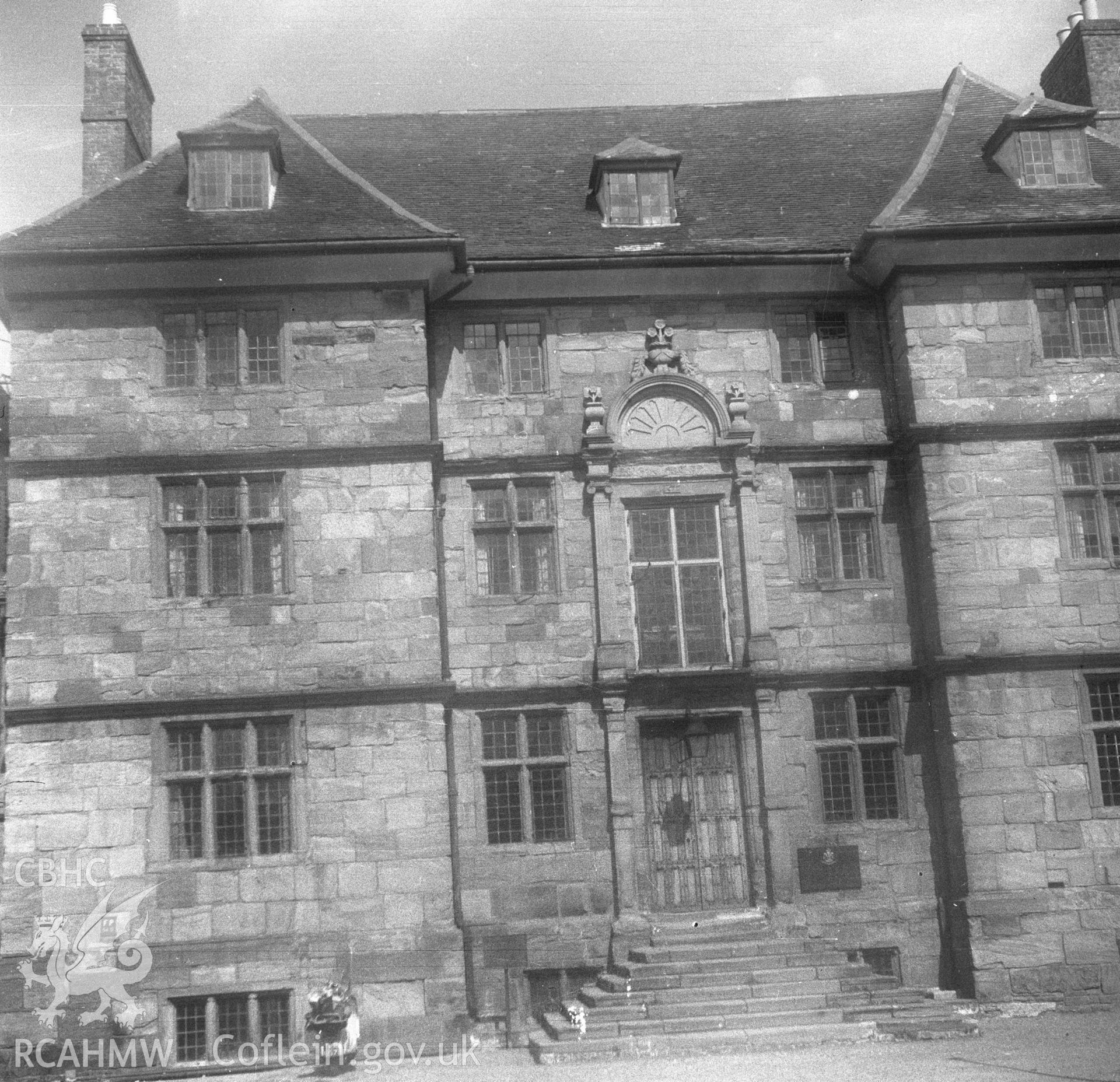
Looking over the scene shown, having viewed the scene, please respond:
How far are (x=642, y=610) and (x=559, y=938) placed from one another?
13.7ft

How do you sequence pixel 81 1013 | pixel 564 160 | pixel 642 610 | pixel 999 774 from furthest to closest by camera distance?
pixel 564 160 → pixel 642 610 → pixel 999 774 → pixel 81 1013

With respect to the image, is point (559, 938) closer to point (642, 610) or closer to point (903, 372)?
point (642, 610)

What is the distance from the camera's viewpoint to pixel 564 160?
69.1ft

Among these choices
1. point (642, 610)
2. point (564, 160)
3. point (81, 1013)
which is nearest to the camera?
point (81, 1013)

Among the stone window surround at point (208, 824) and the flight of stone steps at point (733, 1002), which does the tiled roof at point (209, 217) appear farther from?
the flight of stone steps at point (733, 1002)

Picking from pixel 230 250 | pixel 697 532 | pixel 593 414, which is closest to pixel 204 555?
pixel 230 250

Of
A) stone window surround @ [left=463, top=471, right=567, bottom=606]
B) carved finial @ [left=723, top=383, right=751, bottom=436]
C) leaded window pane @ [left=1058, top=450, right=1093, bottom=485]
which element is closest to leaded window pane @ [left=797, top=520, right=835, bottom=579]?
carved finial @ [left=723, top=383, right=751, bottom=436]

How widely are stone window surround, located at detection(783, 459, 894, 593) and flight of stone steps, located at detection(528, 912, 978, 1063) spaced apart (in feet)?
13.9

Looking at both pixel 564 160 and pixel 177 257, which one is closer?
pixel 177 257

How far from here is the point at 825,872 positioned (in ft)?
55.6

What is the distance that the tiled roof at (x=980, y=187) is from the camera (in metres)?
17.7

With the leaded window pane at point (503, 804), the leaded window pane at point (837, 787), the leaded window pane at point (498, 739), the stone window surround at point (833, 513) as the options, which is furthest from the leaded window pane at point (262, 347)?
the leaded window pane at point (837, 787)

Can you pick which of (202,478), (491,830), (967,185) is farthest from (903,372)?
(202,478)

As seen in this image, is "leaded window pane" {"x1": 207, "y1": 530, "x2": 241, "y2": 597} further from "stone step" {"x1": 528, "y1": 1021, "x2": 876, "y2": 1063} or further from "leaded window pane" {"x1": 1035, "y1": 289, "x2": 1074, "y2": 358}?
"leaded window pane" {"x1": 1035, "y1": 289, "x2": 1074, "y2": 358}
